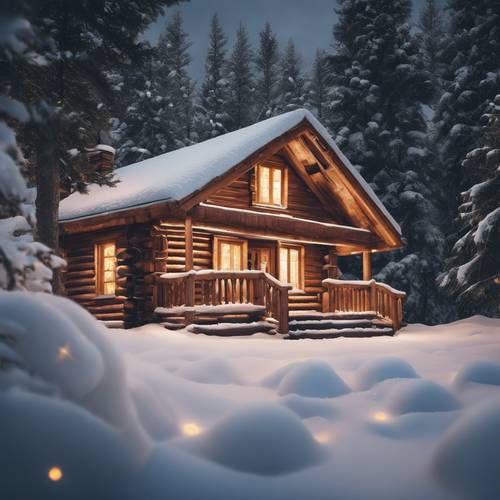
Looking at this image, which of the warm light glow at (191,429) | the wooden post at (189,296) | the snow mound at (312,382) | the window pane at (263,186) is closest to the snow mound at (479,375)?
the snow mound at (312,382)

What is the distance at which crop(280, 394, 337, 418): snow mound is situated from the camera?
475 cm

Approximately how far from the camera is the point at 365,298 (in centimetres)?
1578

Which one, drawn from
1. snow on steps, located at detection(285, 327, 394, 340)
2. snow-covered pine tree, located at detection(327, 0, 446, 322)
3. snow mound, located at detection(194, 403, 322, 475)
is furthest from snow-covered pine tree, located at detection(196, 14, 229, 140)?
snow mound, located at detection(194, 403, 322, 475)

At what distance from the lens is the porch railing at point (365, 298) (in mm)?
15422

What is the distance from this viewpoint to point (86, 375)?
126 inches

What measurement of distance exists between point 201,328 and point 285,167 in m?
7.34

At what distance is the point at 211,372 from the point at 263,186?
36.6ft

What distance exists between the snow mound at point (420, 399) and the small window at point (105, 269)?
11.7 metres

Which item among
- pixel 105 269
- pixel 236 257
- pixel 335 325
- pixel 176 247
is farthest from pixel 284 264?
pixel 105 269

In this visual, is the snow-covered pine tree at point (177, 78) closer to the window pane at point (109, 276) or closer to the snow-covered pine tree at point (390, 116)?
the snow-covered pine tree at point (390, 116)

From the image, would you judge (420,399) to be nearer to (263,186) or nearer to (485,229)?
(485,229)

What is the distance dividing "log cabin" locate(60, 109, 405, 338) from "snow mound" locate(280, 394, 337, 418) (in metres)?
6.49

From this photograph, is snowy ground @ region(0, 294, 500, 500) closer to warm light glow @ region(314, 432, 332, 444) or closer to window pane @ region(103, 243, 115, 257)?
warm light glow @ region(314, 432, 332, 444)

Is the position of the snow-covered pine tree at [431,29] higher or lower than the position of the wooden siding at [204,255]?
higher
